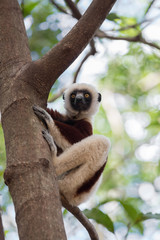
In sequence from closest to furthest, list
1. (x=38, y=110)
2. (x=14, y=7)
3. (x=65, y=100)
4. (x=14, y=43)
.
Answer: (x=38, y=110) → (x=14, y=43) → (x=14, y=7) → (x=65, y=100)

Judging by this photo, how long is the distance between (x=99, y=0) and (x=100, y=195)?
8285 mm

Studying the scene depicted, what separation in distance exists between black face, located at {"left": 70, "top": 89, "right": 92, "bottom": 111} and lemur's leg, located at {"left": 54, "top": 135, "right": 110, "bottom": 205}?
1319mm

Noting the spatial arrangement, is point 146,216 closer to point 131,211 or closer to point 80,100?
point 131,211

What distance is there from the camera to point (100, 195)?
1060cm

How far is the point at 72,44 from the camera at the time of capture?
2.99 m

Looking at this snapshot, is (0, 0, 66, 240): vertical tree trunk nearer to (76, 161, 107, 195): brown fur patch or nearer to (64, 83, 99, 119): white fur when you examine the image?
(76, 161, 107, 195): brown fur patch

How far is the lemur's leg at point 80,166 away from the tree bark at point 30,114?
1.01m

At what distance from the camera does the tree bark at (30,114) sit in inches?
83.7

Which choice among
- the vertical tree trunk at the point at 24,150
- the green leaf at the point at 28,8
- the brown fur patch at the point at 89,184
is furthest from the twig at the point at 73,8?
the brown fur patch at the point at 89,184

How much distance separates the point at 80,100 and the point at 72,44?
7.92 ft

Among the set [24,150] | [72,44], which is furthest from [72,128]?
[24,150]

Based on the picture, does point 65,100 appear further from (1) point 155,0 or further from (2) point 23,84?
(2) point 23,84

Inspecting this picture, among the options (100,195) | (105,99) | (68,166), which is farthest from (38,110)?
(105,99)

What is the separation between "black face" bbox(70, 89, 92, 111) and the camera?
210 inches
